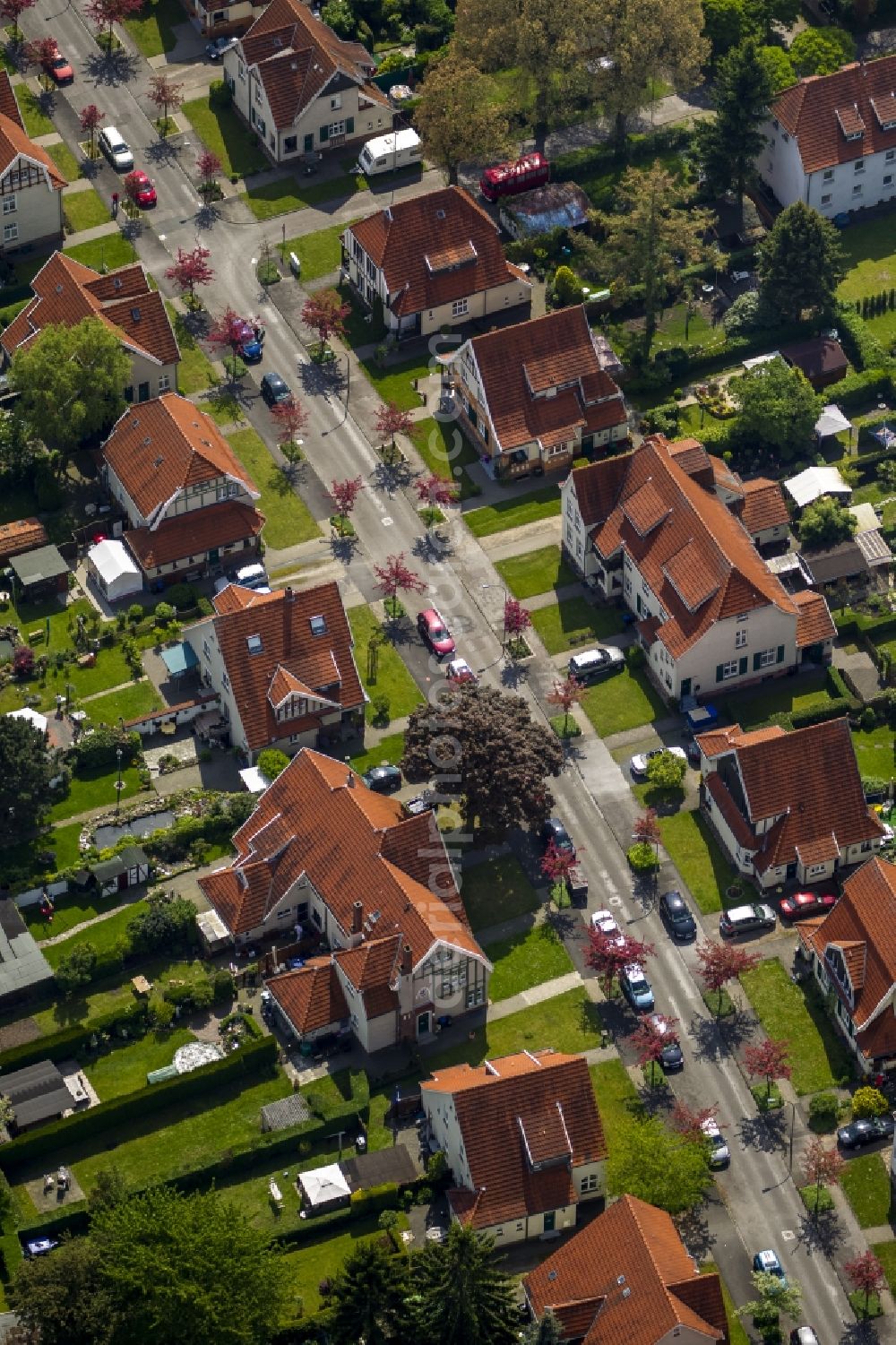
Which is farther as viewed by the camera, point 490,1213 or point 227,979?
point 227,979

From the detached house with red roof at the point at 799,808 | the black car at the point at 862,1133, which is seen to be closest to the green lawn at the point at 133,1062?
the detached house with red roof at the point at 799,808

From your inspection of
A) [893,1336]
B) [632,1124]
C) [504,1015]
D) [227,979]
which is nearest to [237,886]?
[227,979]

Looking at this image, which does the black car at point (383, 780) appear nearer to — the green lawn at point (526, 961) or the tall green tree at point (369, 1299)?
the green lawn at point (526, 961)

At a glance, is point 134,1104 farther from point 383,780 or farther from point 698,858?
point 698,858

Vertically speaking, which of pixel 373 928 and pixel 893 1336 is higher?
pixel 373 928

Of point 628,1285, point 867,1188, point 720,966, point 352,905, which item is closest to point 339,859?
point 352,905

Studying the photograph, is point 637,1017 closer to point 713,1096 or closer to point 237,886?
point 713,1096

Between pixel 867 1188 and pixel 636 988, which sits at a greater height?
pixel 636 988
